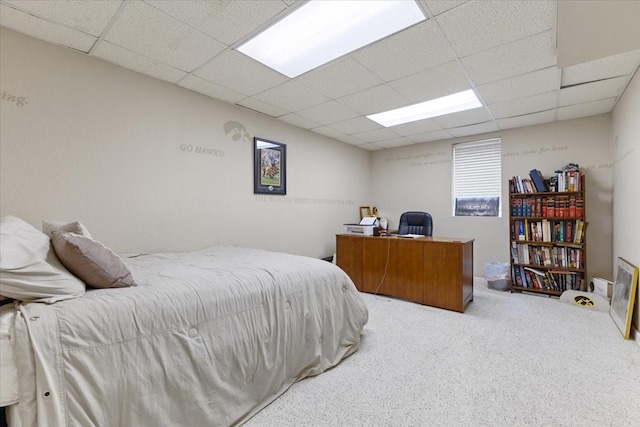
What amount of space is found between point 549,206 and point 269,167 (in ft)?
12.4

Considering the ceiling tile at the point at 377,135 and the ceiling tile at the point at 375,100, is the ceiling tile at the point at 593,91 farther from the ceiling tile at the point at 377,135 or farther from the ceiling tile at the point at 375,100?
the ceiling tile at the point at 377,135

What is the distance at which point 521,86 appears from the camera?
2904 millimetres

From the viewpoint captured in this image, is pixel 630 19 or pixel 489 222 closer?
pixel 630 19

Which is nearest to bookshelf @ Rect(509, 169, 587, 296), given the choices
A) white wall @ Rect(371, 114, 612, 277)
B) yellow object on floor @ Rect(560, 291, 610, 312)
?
yellow object on floor @ Rect(560, 291, 610, 312)

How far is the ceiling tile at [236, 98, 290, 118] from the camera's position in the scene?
335cm

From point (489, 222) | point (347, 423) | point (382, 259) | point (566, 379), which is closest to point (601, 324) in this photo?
point (566, 379)

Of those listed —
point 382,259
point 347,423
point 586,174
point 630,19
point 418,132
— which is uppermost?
point 418,132

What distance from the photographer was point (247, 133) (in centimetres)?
363

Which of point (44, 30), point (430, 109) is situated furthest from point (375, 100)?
point (44, 30)

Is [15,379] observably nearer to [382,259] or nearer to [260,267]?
[260,267]

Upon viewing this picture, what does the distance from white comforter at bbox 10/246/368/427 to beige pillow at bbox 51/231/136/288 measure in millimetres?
93

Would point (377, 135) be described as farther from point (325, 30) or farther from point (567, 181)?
point (325, 30)

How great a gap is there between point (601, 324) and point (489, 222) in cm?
193

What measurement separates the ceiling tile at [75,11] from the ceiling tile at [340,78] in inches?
58.7
